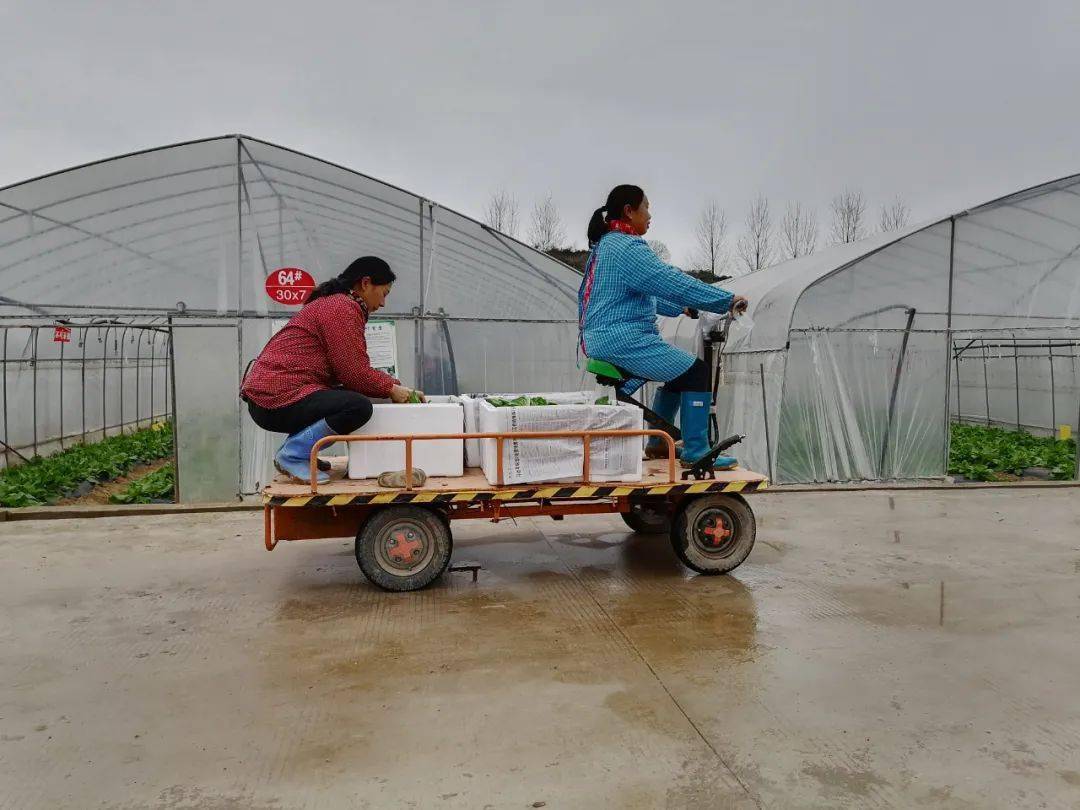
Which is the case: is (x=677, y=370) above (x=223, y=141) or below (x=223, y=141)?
below

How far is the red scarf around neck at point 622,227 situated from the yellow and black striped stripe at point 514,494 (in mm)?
1838

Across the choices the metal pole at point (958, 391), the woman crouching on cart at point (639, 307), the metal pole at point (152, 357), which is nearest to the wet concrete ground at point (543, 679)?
the woman crouching on cart at point (639, 307)

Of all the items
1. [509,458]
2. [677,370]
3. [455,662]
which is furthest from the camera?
[677,370]

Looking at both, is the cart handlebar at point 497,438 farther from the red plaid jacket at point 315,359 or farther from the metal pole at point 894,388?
the metal pole at point 894,388

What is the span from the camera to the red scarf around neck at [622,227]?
5.70 m

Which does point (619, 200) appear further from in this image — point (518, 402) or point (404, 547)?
point (404, 547)

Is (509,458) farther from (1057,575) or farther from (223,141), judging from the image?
(223,141)

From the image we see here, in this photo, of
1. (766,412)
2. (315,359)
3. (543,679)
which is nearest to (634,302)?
(315,359)

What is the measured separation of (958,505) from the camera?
851 centimetres

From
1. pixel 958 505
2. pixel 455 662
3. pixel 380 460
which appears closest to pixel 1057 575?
pixel 958 505

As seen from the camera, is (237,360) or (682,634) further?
(237,360)

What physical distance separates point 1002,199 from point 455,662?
959 cm

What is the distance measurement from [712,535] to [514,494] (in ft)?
4.88

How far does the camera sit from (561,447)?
16.8ft
